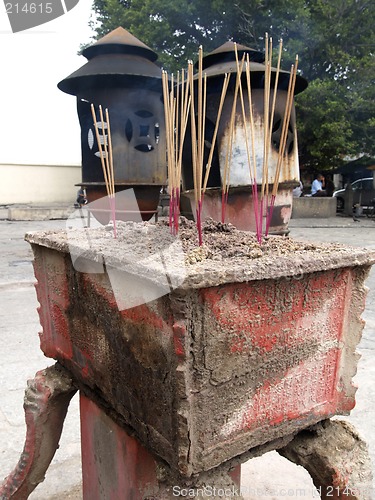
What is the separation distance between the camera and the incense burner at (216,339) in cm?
81

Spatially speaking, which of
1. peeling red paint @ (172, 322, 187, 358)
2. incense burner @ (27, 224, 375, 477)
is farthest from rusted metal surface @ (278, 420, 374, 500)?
peeling red paint @ (172, 322, 187, 358)

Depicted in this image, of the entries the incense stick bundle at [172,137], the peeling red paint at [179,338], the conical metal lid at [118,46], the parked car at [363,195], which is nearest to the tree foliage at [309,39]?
the parked car at [363,195]

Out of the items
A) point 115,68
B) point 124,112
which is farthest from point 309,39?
point 124,112

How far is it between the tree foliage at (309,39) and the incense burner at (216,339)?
31.5ft

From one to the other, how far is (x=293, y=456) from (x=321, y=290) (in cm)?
50

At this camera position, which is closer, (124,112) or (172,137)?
(172,137)

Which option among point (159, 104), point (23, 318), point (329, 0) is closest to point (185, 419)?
point (23, 318)

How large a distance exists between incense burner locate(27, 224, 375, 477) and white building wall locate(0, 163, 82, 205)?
14527 mm

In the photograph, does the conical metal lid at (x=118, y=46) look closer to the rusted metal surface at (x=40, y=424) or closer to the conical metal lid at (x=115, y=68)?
the conical metal lid at (x=115, y=68)

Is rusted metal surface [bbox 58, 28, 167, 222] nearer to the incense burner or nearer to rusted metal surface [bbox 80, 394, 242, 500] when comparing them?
rusted metal surface [bbox 80, 394, 242, 500]

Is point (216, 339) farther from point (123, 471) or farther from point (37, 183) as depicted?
point (37, 183)

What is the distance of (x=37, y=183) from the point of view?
1488 centimetres

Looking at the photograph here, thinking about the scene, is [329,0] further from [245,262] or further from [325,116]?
[245,262]

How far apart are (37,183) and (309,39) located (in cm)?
989
